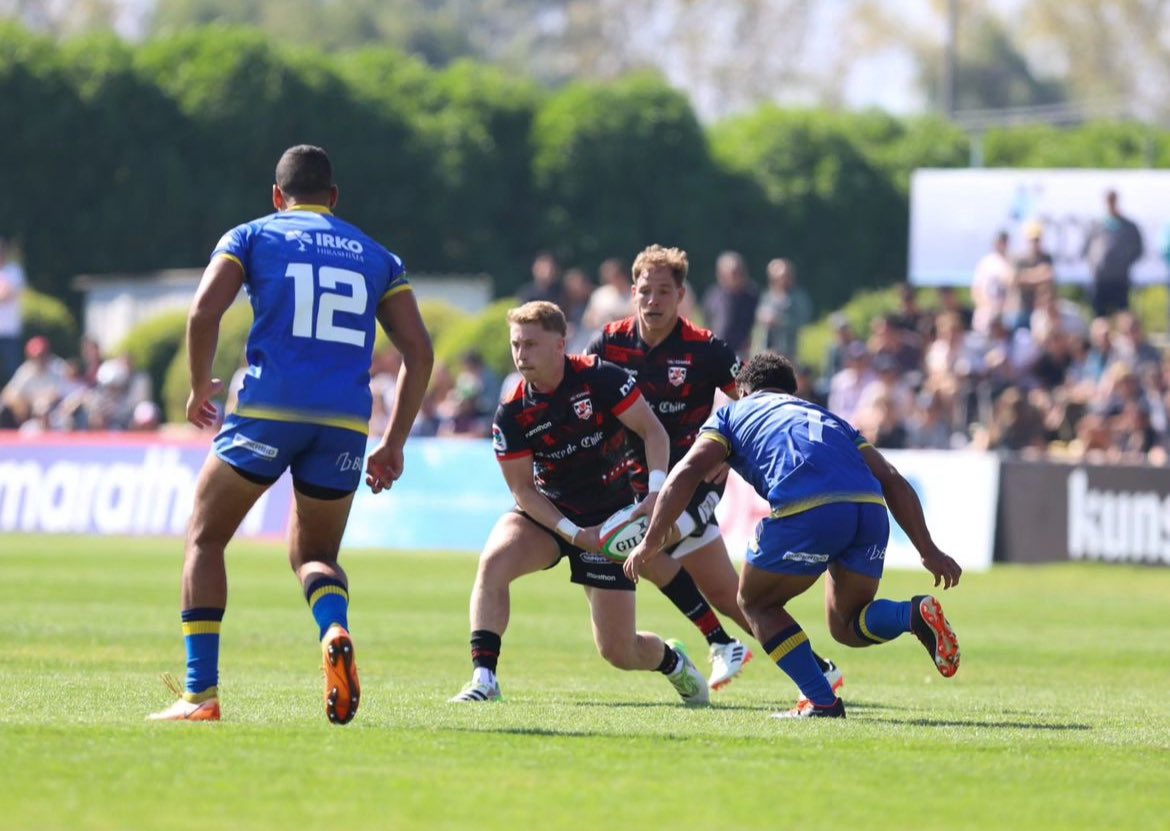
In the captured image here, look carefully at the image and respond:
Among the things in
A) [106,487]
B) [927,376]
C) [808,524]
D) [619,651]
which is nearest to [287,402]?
[808,524]

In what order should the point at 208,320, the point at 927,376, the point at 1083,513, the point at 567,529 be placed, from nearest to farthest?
the point at 208,320, the point at 567,529, the point at 1083,513, the point at 927,376

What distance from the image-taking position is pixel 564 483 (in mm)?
11039

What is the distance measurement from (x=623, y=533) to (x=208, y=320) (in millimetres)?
2676

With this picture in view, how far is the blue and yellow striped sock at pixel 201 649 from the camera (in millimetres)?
8930

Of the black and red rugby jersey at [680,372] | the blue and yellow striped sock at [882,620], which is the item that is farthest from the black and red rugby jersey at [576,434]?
the blue and yellow striped sock at [882,620]

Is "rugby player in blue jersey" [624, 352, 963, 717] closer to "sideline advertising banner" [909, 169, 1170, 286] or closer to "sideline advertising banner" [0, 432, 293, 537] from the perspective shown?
"sideline advertising banner" [0, 432, 293, 537]

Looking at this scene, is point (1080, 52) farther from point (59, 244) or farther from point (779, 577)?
point (779, 577)

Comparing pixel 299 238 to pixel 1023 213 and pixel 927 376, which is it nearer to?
pixel 927 376

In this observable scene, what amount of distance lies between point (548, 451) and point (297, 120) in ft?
130

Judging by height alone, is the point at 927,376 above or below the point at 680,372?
above

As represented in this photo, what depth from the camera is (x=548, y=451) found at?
35.7 ft

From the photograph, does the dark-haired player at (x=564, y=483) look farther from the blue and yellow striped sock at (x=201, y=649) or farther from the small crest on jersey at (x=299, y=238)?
the blue and yellow striped sock at (x=201, y=649)

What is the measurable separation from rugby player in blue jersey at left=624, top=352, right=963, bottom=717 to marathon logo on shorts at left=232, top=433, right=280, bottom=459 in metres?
1.81

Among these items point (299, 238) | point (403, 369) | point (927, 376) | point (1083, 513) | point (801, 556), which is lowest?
point (801, 556)
